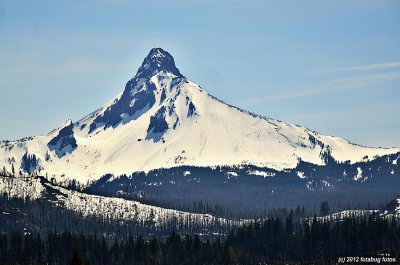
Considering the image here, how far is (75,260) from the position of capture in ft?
452
